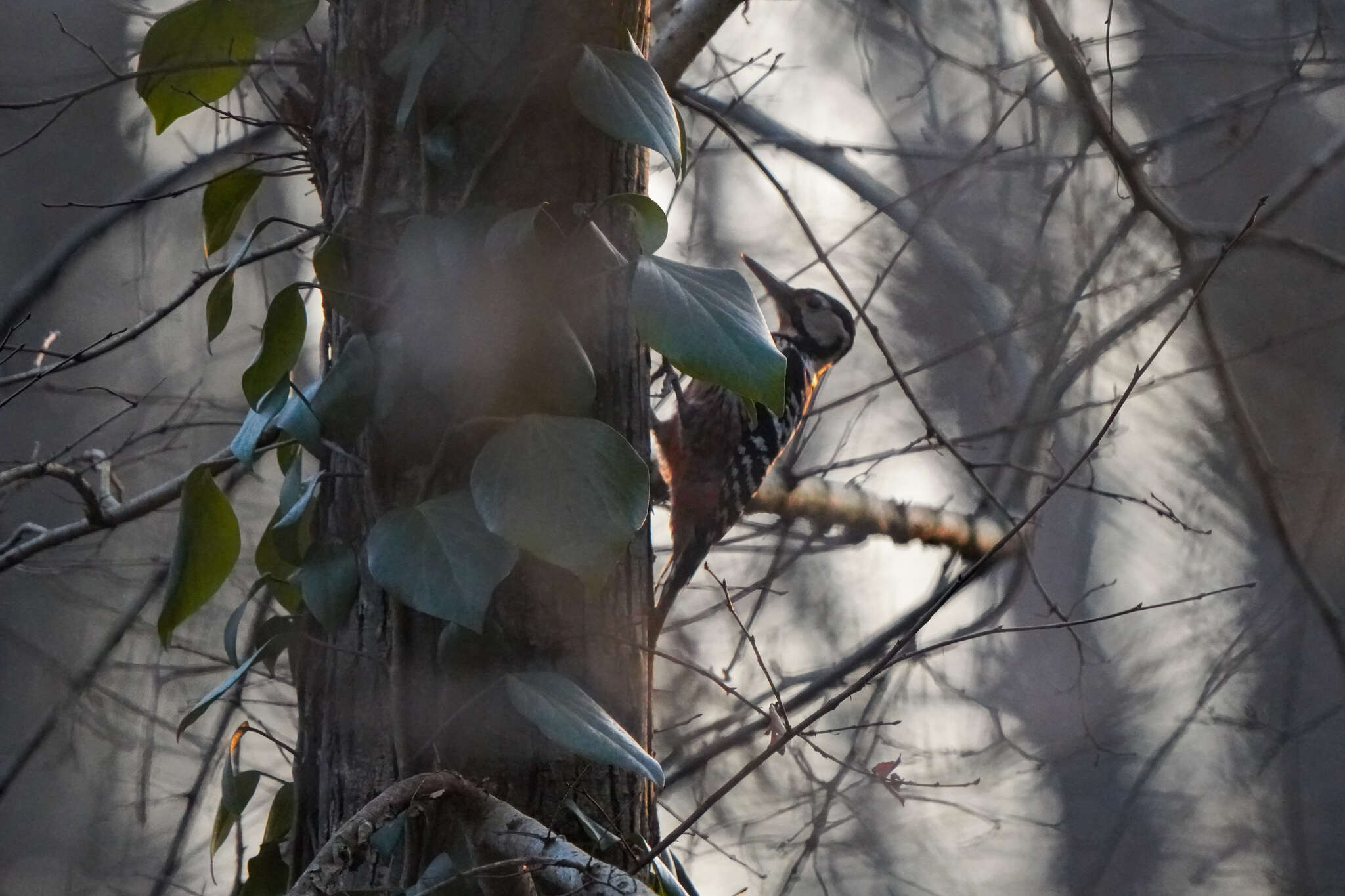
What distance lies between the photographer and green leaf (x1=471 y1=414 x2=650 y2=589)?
3.66 feet

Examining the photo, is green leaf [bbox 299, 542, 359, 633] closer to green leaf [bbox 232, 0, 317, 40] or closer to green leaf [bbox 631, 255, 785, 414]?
green leaf [bbox 631, 255, 785, 414]

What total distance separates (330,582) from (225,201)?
1.81ft

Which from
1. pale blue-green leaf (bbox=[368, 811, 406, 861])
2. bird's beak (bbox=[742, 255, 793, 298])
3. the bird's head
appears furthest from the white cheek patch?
pale blue-green leaf (bbox=[368, 811, 406, 861])

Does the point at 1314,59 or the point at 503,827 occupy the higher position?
the point at 1314,59

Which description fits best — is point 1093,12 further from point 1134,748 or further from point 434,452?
point 434,452

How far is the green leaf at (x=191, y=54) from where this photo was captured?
136 centimetres

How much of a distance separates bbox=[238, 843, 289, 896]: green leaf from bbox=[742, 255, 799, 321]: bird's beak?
2806 millimetres

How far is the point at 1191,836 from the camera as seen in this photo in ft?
17.5

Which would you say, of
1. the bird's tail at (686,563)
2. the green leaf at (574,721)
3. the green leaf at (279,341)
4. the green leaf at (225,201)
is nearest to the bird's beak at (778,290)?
the bird's tail at (686,563)

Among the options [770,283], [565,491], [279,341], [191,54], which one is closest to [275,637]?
[279,341]

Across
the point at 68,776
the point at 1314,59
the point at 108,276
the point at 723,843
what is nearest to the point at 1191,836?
the point at 723,843

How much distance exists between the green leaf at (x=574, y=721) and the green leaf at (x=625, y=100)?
1.81 ft

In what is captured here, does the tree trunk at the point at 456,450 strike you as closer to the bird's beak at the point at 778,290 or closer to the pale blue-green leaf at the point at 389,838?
the pale blue-green leaf at the point at 389,838

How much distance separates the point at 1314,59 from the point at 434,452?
9.74 feet
